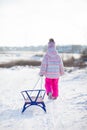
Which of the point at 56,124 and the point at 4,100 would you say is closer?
the point at 56,124

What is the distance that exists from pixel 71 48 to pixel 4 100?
386ft

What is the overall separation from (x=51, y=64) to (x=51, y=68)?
0.43ft

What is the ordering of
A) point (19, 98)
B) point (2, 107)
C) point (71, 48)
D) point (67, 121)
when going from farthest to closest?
point (71, 48)
point (19, 98)
point (2, 107)
point (67, 121)

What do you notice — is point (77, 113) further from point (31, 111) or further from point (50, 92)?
point (50, 92)

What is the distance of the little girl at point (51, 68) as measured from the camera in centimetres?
924

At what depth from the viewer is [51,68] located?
9305 mm

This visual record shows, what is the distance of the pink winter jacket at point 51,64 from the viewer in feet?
30.3

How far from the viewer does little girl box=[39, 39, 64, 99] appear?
364 inches

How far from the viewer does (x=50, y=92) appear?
9219 mm

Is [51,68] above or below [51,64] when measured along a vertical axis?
below

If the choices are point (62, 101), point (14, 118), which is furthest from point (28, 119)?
point (62, 101)

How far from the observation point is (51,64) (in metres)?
9.31

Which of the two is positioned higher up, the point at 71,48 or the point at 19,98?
the point at 19,98

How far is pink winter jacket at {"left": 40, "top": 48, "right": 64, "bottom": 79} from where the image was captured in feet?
30.3
